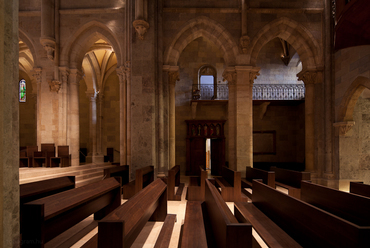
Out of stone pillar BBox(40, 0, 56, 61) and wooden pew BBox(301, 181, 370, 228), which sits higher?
stone pillar BBox(40, 0, 56, 61)

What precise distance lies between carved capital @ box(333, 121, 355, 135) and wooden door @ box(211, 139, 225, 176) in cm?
538

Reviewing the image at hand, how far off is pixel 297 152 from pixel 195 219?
10847 mm

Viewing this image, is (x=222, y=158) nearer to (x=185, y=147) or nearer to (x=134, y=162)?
(x=185, y=147)

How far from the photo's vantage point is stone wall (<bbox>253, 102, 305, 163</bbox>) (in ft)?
39.6

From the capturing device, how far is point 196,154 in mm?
11797

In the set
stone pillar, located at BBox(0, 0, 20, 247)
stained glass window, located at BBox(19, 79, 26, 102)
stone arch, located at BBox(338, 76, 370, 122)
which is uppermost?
stained glass window, located at BBox(19, 79, 26, 102)

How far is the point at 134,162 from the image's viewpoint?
24.2 feet

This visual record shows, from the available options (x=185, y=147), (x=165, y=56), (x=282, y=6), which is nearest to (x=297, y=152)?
(x=185, y=147)

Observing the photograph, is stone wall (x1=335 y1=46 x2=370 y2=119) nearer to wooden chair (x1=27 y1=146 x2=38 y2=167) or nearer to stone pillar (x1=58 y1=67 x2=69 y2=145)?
stone pillar (x1=58 y1=67 x2=69 y2=145)

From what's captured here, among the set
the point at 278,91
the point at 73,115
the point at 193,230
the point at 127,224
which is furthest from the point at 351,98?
the point at 73,115

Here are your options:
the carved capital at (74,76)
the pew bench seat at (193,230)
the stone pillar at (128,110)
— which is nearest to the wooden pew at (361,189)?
the pew bench seat at (193,230)

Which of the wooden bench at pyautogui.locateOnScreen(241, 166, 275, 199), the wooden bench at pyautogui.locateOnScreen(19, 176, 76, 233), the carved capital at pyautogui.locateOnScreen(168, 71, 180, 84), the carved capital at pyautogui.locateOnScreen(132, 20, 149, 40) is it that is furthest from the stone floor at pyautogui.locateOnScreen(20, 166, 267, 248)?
the carved capital at pyautogui.locateOnScreen(132, 20, 149, 40)

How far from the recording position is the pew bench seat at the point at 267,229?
2354 mm

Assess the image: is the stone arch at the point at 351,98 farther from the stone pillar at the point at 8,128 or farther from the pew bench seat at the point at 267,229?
the stone pillar at the point at 8,128
